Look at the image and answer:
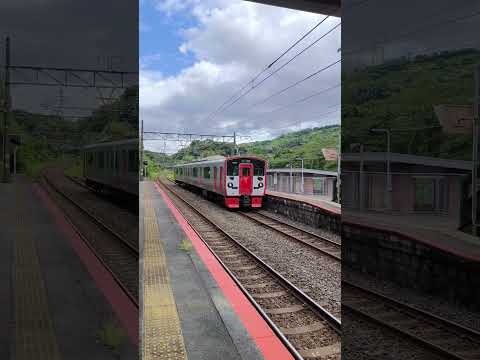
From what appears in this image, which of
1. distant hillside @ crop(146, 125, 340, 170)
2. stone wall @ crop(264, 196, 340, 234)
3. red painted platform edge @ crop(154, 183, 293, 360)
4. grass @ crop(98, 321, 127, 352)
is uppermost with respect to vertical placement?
distant hillside @ crop(146, 125, 340, 170)

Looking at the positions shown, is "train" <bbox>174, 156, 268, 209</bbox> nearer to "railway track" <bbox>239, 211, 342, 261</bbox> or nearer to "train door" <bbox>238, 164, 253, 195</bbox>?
"train door" <bbox>238, 164, 253, 195</bbox>

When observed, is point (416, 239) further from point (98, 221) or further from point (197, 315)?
point (197, 315)

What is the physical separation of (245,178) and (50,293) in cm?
1360

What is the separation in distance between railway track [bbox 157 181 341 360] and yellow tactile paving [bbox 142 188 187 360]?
1001mm

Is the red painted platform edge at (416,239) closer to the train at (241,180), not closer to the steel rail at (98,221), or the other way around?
the steel rail at (98,221)

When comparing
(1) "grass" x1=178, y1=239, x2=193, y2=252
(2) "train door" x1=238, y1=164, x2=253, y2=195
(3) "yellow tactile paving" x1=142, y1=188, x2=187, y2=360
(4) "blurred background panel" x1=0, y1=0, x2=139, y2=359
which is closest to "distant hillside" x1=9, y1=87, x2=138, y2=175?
(4) "blurred background panel" x1=0, y1=0, x2=139, y2=359

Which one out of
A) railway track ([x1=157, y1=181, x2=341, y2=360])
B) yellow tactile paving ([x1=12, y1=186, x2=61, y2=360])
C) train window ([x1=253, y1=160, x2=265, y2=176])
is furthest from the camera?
train window ([x1=253, y1=160, x2=265, y2=176])

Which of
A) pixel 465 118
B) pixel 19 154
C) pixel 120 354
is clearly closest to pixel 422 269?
pixel 465 118

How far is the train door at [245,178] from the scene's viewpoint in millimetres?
15227

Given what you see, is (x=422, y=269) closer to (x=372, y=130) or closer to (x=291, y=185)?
(x=372, y=130)

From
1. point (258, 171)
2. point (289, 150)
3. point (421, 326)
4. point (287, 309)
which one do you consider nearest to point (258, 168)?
point (258, 171)

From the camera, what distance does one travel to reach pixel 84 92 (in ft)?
6.81

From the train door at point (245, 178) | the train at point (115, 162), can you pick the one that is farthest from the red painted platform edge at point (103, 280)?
the train door at point (245, 178)

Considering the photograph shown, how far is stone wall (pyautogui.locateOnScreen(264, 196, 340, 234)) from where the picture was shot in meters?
10.4
